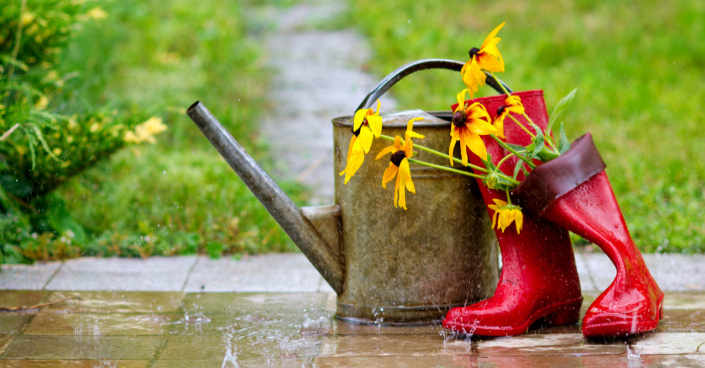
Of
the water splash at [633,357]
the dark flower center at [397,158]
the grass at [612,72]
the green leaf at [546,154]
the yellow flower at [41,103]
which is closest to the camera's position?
the water splash at [633,357]

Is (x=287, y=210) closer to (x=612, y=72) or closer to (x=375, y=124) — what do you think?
(x=375, y=124)

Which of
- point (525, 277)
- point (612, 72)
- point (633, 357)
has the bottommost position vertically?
point (633, 357)

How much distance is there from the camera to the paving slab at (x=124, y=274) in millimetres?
2947

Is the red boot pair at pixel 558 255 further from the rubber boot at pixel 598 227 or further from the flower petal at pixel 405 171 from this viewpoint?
the flower petal at pixel 405 171

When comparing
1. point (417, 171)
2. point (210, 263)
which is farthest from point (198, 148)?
point (417, 171)

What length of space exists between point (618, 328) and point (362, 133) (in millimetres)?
895

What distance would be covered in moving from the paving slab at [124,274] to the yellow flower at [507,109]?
143 cm

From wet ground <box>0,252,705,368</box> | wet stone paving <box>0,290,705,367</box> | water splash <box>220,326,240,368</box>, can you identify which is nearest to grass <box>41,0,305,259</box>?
wet ground <box>0,252,705,368</box>

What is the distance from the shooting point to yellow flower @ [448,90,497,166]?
2129mm

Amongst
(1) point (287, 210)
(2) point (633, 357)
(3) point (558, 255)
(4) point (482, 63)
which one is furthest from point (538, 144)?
(1) point (287, 210)

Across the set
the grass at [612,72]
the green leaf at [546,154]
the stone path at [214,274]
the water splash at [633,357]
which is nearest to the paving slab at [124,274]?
the stone path at [214,274]

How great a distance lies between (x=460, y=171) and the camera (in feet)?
7.39

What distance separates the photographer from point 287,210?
2.42 m

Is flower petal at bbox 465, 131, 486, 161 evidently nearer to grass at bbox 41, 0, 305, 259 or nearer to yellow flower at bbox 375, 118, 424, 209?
yellow flower at bbox 375, 118, 424, 209
